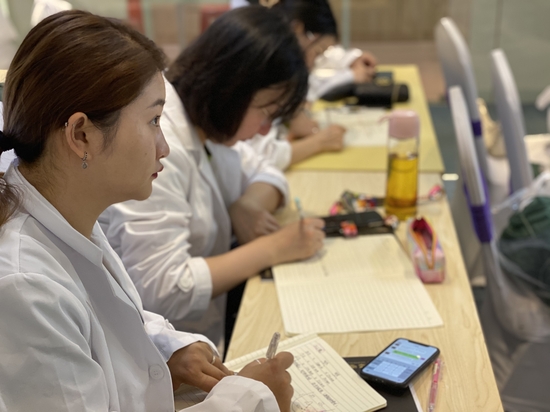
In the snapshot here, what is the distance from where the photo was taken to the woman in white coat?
72 centimetres

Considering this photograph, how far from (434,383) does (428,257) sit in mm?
369

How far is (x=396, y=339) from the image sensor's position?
3.84 ft

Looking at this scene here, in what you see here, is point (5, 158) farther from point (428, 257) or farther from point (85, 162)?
point (428, 257)

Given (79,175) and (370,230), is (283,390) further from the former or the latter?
(370,230)

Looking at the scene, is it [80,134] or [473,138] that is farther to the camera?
A: [473,138]

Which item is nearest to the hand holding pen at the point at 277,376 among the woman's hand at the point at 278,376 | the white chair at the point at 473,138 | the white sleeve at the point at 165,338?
the woman's hand at the point at 278,376

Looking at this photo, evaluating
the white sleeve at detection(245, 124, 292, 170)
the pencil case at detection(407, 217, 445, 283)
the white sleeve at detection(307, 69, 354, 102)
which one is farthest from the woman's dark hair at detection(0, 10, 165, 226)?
the white sleeve at detection(307, 69, 354, 102)

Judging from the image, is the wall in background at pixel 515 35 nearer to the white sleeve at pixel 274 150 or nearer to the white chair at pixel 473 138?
the white chair at pixel 473 138

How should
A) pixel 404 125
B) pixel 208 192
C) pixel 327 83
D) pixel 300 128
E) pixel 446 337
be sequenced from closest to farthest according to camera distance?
pixel 446 337, pixel 208 192, pixel 404 125, pixel 300 128, pixel 327 83

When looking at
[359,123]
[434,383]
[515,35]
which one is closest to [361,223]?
[434,383]

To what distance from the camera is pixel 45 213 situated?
802 mm

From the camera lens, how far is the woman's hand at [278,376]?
97 cm

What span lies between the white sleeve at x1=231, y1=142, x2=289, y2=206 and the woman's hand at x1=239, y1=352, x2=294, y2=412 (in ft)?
2.64

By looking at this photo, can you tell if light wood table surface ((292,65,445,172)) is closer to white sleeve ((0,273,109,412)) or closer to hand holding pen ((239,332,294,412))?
hand holding pen ((239,332,294,412))
